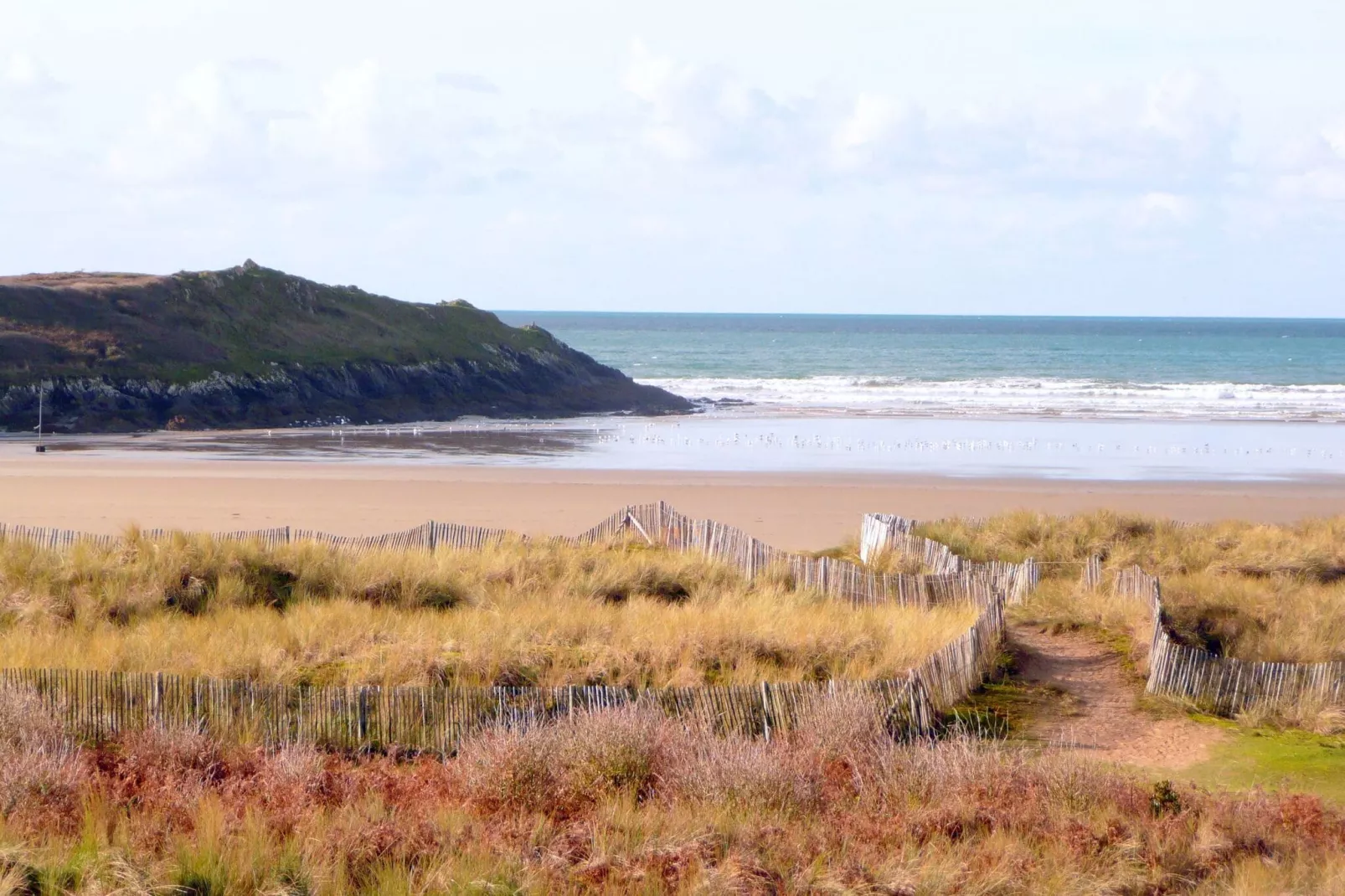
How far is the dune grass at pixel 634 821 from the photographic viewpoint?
5.21 m

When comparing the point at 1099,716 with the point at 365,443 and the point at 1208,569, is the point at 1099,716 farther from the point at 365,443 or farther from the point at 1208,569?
the point at 365,443

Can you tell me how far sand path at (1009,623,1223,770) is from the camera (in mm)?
7602

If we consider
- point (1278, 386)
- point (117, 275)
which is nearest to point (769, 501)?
point (117, 275)

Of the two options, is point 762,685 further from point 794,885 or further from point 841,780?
point 794,885

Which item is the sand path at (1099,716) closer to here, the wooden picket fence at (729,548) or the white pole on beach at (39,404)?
the wooden picket fence at (729,548)

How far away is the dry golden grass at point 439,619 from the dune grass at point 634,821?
5.20ft

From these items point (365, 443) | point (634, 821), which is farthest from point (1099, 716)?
point (365, 443)

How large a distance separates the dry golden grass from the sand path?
75cm

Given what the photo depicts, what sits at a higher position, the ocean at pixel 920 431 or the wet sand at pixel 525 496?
the ocean at pixel 920 431

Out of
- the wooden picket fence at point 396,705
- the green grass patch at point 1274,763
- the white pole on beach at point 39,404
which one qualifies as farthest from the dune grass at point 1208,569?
the white pole on beach at point 39,404

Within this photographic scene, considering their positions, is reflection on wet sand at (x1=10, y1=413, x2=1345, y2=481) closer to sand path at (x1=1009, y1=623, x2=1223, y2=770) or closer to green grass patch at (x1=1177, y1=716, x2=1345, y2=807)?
sand path at (x1=1009, y1=623, x2=1223, y2=770)

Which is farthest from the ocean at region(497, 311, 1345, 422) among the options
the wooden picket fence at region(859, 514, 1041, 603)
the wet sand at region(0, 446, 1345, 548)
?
the wooden picket fence at region(859, 514, 1041, 603)

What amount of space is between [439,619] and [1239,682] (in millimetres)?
5813

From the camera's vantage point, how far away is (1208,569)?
42.1ft
